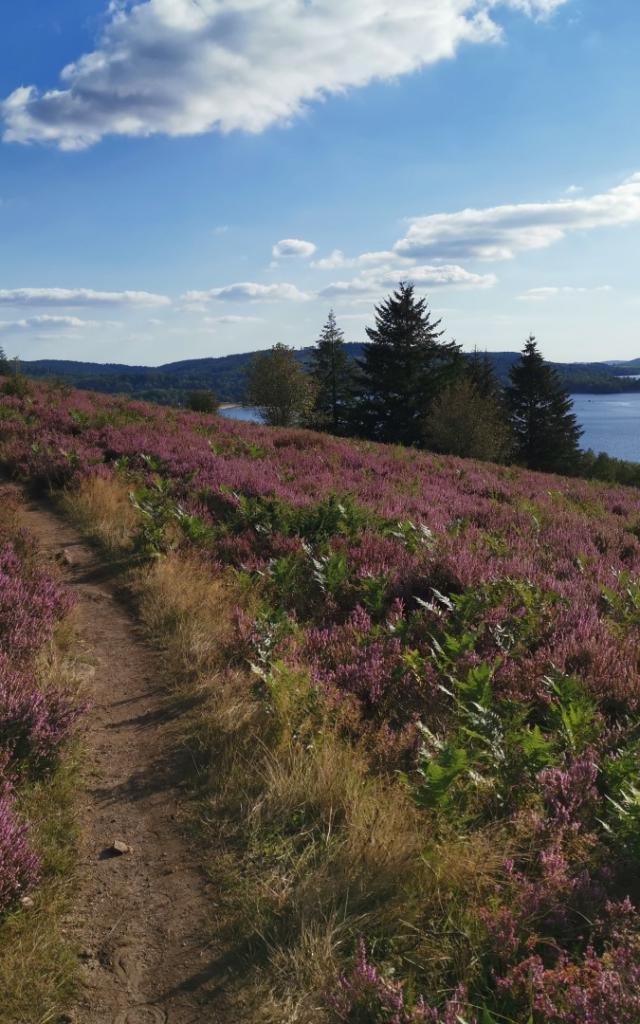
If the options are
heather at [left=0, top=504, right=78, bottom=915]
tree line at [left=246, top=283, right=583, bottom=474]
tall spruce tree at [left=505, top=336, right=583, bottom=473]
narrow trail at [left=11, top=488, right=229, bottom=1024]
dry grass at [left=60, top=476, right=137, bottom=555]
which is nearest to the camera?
narrow trail at [left=11, top=488, right=229, bottom=1024]

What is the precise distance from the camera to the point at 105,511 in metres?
9.65

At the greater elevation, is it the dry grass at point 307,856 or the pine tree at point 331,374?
the pine tree at point 331,374

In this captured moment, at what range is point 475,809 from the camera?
12.3 ft

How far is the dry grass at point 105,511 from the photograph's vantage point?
28.6 feet

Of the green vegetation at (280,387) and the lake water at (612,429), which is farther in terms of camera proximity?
the lake water at (612,429)

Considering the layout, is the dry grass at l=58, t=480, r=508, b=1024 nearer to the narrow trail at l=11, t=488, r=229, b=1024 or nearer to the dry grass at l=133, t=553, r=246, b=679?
the narrow trail at l=11, t=488, r=229, b=1024

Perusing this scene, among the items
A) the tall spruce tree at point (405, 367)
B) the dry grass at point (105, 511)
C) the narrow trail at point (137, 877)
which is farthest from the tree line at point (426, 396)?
the narrow trail at point (137, 877)

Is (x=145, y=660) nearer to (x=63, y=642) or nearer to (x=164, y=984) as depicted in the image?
(x=63, y=642)

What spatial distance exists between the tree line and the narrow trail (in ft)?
131

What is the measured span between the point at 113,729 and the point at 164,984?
2.20 meters

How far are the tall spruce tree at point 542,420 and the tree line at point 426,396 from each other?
9 cm

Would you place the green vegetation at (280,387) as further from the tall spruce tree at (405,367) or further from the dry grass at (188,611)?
the dry grass at (188,611)

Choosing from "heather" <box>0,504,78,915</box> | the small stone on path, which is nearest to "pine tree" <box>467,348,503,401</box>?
"heather" <box>0,504,78,915</box>

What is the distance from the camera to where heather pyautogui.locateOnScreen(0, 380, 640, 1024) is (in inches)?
109
